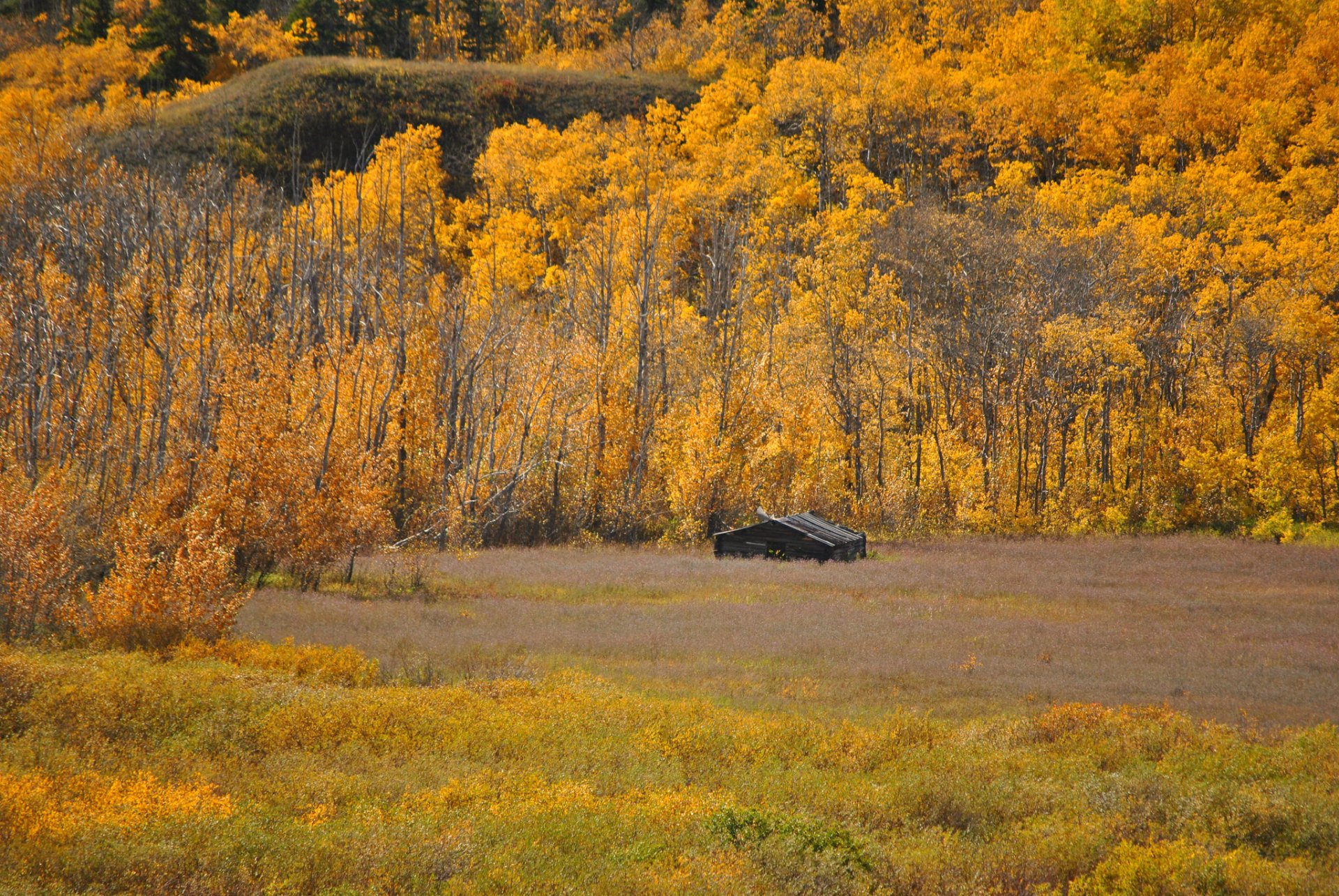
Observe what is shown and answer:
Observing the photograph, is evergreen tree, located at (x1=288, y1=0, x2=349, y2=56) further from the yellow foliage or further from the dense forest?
the yellow foliage

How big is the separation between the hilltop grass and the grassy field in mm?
37

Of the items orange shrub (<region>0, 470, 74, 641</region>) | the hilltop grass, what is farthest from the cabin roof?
orange shrub (<region>0, 470, 74, 641</region>)

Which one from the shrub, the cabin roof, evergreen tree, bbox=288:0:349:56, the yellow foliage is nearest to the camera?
the yellow foliage

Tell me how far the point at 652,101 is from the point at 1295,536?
57885 millimetres

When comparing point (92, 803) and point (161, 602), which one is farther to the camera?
point (161, 602)

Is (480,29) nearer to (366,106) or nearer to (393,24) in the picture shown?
(393,24)

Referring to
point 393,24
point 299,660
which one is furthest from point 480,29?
point 299,660

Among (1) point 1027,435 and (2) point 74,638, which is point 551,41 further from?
(2) point 74,638

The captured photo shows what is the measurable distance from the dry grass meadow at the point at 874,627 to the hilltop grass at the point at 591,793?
156 centimetres

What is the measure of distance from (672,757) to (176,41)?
270 ft

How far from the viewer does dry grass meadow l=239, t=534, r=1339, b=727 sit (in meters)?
14.3

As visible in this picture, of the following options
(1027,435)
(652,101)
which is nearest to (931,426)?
(1027,435)

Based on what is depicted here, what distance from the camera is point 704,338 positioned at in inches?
1510

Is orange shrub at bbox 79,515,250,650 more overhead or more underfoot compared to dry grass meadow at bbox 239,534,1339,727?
more overhead
